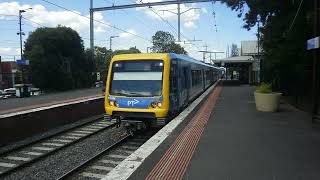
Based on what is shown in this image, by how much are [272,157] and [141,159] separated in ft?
7.86

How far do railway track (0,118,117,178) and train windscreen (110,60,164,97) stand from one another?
7.80ft

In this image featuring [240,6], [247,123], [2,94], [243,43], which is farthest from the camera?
[243,43]

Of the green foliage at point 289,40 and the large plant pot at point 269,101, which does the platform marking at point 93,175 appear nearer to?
the large plant pot at point 269,101

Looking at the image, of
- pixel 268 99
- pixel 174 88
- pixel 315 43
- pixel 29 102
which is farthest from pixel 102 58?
pixel 315 43

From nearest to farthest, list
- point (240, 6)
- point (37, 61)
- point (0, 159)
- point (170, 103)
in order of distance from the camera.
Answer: point (0, 159) < point (170, 103) < point (240, 6) < point (37, 61)

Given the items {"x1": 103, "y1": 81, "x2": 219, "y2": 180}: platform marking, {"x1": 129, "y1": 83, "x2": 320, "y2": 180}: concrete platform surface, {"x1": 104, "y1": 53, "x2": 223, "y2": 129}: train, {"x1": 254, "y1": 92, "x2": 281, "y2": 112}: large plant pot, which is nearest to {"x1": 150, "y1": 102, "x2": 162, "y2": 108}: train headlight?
{"x1": 104, "y1": 53, "x2": 223, "y2": 129}: train

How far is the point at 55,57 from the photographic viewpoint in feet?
191

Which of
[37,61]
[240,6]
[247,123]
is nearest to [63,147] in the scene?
[247,123]

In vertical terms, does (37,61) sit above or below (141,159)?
above

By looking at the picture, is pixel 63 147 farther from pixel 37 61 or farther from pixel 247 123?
pixel 37 61

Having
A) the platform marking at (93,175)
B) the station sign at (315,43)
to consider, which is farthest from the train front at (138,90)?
the station sign at (315,43)

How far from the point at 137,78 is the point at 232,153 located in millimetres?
6059

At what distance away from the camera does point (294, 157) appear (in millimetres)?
7863

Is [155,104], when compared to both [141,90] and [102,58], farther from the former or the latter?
[102,58]
